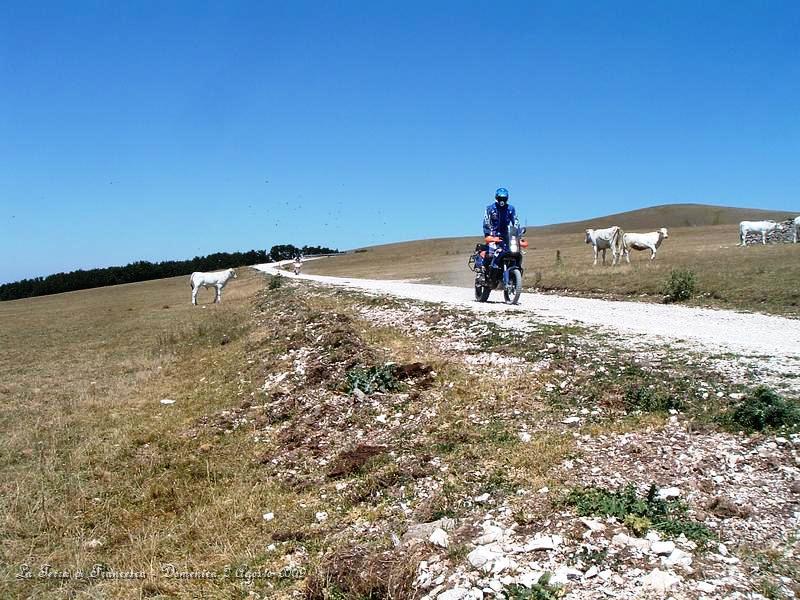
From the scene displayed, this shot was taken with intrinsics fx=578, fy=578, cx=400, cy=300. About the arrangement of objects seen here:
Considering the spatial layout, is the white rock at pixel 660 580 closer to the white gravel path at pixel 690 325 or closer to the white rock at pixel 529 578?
the white rock at pixel 529 578

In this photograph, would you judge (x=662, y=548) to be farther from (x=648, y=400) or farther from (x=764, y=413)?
(x=648, y=400)

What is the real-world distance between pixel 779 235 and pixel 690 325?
119ft

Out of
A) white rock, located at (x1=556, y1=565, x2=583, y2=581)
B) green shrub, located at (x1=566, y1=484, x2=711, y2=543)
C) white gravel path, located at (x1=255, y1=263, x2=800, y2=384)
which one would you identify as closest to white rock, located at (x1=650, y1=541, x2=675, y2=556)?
green shrub, located at (x1=566, y1=484, x2=711, y2=543)

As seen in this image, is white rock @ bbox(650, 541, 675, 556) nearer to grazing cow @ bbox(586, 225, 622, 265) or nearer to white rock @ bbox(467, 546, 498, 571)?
white rock @ bbox(467, 546, 498, 571)

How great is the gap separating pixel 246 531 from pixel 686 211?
131351 millimetres

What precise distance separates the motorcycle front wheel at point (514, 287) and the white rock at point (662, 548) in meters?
11.6

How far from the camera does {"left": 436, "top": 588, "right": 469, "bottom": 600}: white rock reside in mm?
3584

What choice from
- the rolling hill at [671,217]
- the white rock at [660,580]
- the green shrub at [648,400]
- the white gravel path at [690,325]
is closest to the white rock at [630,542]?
the white rock at [660,580]

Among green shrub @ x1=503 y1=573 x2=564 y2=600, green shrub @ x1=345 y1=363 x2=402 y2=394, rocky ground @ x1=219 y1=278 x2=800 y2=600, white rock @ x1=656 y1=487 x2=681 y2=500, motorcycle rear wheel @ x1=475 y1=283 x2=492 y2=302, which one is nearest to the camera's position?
green shrub @ x1=503 y1=573 x2=564 y2=600

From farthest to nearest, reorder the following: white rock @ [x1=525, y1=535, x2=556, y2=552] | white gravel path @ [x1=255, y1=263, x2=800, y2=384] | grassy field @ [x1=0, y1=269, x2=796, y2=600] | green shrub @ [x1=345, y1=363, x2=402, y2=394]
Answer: green shrub @ [x1=345, y1=363, x2=402, y2=394] → white gravel path @ [x1=255, y1=263, x2=800, y2=384] → grassy field @ [x1=0, y1=269, x2=796, y2=600] → white rock @ [x1=525, y1=535, x2=556, y2=552]

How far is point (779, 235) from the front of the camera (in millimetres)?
40312

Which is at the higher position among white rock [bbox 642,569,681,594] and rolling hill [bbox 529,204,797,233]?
rolling hill [bbox 529,204,797,233]

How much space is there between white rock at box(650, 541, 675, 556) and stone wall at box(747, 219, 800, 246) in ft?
139

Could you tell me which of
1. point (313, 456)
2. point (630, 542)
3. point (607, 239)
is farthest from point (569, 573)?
point (607, 239)
